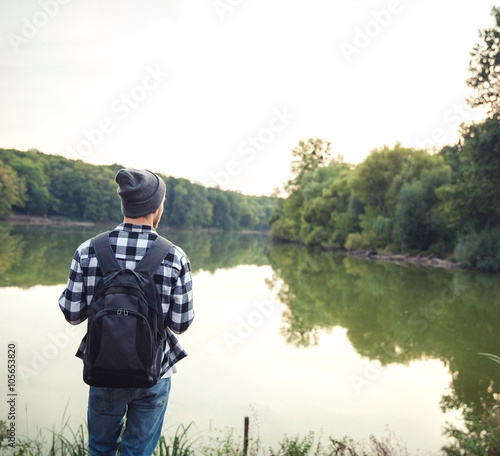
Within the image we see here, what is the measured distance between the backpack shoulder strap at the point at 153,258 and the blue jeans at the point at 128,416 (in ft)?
1.71

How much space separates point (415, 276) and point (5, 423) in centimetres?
1997

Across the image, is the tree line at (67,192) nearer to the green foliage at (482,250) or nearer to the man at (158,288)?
the green foliage at (482,250)

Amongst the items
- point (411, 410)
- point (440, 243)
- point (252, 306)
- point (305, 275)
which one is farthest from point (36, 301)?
point (440, 243)

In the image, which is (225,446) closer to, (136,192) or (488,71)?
(136,192)

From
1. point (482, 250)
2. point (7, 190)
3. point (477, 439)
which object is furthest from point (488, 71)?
point (7, 190)

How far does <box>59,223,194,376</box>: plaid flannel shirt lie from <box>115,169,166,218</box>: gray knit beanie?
0.07 metres

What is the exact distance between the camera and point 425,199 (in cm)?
3269

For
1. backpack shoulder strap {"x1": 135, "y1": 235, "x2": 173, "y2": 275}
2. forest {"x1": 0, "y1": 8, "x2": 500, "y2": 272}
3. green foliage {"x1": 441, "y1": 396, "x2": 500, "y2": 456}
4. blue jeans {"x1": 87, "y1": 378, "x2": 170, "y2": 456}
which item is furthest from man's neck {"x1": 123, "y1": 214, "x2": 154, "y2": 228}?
forest {"x1": 0, "y1": 8, "x2": 500, "y2": 272}

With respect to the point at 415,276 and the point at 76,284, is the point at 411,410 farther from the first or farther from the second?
the point at 415,276

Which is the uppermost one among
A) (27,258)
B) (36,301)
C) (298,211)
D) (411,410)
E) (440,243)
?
(298,211)

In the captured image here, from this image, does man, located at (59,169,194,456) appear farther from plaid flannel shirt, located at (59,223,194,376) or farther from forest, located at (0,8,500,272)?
forest, located at (0,8,500,272)

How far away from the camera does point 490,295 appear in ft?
54.4

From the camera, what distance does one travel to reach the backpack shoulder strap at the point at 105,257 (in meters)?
2.22

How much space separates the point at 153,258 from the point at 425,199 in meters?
32.5
